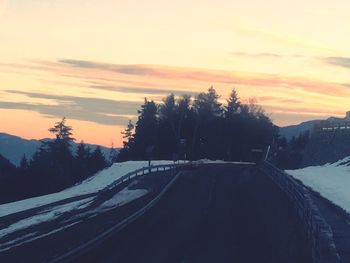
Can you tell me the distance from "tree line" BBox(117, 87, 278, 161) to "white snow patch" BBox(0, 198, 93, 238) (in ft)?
257

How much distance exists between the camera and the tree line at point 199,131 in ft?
390

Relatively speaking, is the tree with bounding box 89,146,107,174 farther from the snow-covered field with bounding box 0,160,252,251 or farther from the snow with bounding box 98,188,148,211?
the snow with bounding box 98,188,148,211

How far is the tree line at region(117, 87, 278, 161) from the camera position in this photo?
119 m

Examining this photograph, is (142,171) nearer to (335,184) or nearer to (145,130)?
(335,184)

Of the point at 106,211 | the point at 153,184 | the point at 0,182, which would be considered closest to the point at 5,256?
the point at 106,211

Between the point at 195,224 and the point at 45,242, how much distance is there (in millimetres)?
6333

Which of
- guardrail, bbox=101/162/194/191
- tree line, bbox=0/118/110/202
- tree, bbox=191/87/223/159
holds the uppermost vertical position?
tree, bbox=191/87/223/159

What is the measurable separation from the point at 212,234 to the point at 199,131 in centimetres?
10119

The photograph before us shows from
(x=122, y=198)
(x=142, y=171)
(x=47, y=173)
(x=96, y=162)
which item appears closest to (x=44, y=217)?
(x=122, y=198)

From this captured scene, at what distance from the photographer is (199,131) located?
12269 cm

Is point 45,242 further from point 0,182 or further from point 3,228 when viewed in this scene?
point 0,182

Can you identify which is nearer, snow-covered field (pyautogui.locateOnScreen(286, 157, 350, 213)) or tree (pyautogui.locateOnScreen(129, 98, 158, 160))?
snow-covered field (pyautogui.locateOnScreen(286, 157, 350, 213))

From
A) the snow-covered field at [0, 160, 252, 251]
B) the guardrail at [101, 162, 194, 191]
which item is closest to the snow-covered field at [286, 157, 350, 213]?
the snow-covered field at [0, 160, 252, 251]

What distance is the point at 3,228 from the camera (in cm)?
2666
